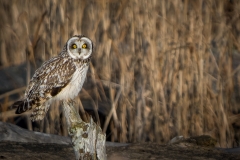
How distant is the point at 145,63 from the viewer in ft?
15.0

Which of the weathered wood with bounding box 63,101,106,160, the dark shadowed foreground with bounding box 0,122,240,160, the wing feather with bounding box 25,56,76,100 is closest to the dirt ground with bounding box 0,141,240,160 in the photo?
the dark shadowed foreground with bounding box 0,122,240,160

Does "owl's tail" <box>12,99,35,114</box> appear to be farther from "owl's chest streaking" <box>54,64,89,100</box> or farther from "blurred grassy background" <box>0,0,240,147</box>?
"blurred grassy background" <box>0,0,240,147</box>

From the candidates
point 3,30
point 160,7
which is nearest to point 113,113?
point 160,7

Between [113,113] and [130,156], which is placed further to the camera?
[113,113]

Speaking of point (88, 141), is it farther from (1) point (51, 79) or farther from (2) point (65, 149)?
(2) point (65, 149)

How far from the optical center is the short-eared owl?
3658 millimetres

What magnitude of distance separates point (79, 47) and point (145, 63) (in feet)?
2.82

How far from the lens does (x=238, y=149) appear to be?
4.20 metres

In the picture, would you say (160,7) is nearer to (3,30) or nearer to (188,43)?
(188,43)

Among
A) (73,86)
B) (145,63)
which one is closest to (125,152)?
(73,86)

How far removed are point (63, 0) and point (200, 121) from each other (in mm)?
1387

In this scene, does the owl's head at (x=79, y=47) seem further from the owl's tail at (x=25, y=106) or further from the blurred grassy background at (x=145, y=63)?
the blurred grassy background at (x=145, y=63)

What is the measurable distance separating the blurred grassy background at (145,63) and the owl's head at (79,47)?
0.68 m

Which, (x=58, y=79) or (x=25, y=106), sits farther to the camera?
(x=58, y=79)
